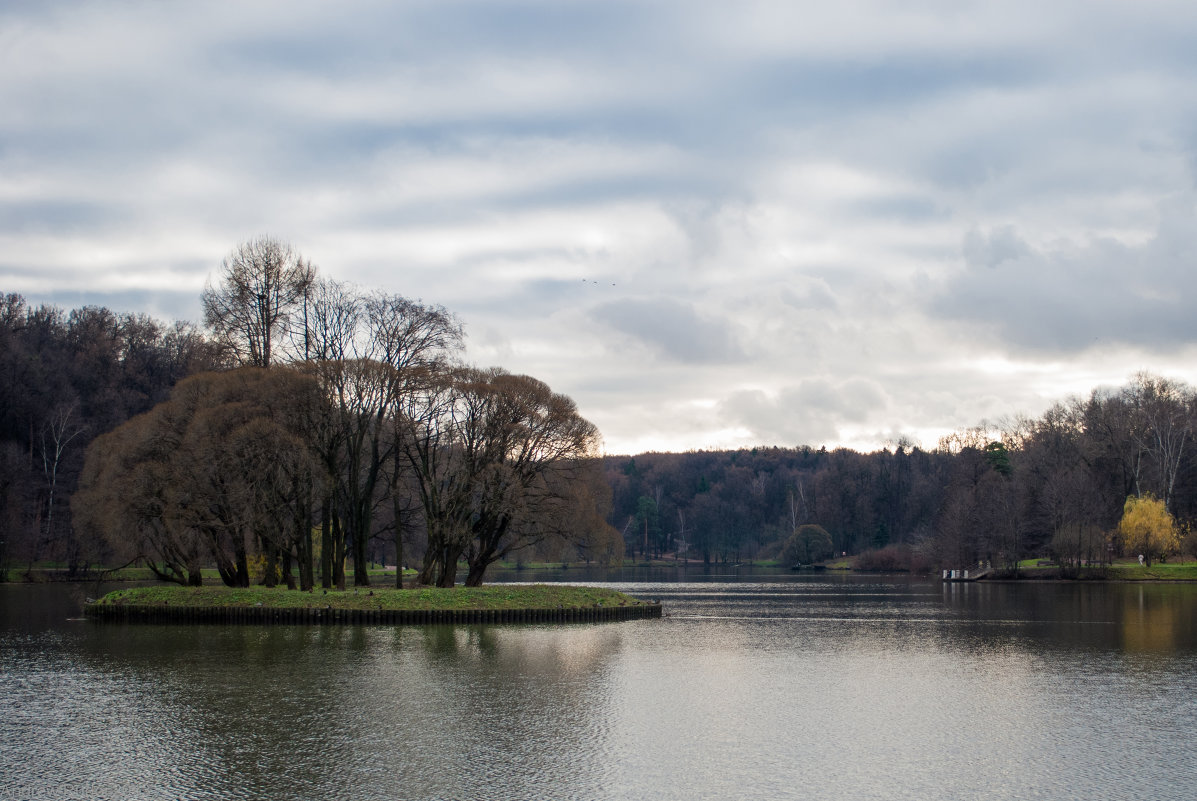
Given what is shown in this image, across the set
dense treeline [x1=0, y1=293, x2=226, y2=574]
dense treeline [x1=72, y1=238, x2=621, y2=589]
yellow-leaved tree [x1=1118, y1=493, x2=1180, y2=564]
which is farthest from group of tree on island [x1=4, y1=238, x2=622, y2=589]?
yellow-leaved tree [x1=1118, y1=493, x2=1180, y2=564]

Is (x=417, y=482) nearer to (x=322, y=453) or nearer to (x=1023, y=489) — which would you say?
(x=322, y=453)

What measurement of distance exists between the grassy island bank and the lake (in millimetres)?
2216

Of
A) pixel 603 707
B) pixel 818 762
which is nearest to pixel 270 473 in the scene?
pixel 603 707

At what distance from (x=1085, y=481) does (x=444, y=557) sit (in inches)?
2549

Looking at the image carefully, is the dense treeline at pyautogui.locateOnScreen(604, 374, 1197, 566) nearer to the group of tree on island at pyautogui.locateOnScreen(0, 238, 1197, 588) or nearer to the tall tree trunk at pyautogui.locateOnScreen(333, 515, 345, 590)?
the group of tree on island at pyautogui.locateOnScreen(0, 238, 1197, 588)

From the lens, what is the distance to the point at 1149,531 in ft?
276

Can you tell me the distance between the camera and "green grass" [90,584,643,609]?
42.5 metres

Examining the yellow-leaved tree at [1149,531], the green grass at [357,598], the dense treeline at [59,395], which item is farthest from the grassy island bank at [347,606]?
the yellow-leaved tree at [1149,531]

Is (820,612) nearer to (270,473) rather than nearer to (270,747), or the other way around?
(270,473)

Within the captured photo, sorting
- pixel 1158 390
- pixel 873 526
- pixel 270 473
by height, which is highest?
pixel 1158 390

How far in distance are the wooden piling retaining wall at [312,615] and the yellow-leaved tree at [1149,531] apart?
60.3 metres

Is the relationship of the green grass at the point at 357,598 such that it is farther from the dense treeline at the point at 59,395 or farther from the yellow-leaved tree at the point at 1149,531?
the yellow-leaved tree at the point at 1149,531

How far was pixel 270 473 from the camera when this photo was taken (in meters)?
42.3

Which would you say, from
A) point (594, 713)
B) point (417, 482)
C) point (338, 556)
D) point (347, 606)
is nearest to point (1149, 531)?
point (417, 482)
